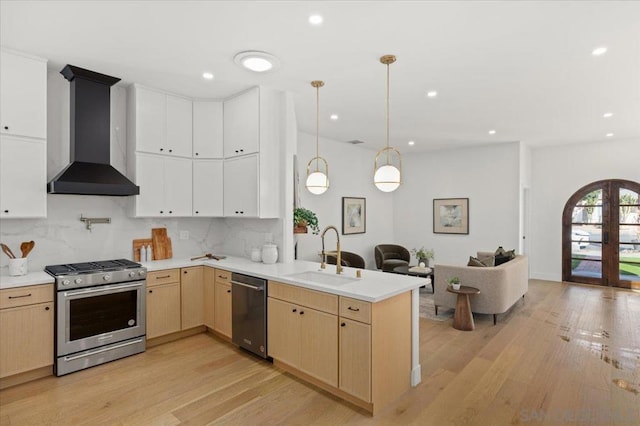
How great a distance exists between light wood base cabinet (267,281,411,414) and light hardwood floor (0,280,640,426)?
13 cm

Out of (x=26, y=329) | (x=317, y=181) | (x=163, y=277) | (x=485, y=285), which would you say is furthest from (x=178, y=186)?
(x=485, y=285)

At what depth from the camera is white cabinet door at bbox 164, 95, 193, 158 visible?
4023 mm

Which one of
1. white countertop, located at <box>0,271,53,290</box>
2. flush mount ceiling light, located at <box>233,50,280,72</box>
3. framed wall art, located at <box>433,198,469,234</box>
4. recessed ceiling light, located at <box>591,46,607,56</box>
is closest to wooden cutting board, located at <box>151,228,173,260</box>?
white countertop, located at <box>0,271,53,290</box>

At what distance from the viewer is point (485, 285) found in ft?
14.8

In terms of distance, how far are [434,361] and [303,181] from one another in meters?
3.68

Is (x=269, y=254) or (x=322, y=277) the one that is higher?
(x=269, y=254)

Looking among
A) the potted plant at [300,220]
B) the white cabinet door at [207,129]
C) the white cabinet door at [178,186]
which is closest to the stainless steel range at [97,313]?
the white cabinet door at [178,186]

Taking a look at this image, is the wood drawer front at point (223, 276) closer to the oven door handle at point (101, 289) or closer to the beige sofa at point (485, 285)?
the oven door handle at point (101, 289)

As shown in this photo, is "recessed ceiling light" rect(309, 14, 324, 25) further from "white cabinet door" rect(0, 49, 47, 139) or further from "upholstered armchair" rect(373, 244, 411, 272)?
"upholstered armchair" rect(373, 244, 411, 272)

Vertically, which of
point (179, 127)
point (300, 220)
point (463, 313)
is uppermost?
point (179, 127)

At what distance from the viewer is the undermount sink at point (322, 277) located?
3129 mm

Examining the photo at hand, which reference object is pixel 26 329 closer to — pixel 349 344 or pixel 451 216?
pixel 349 344

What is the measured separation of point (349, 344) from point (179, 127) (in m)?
3.15

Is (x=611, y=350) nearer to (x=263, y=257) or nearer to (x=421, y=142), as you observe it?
(x=263, y=257)
